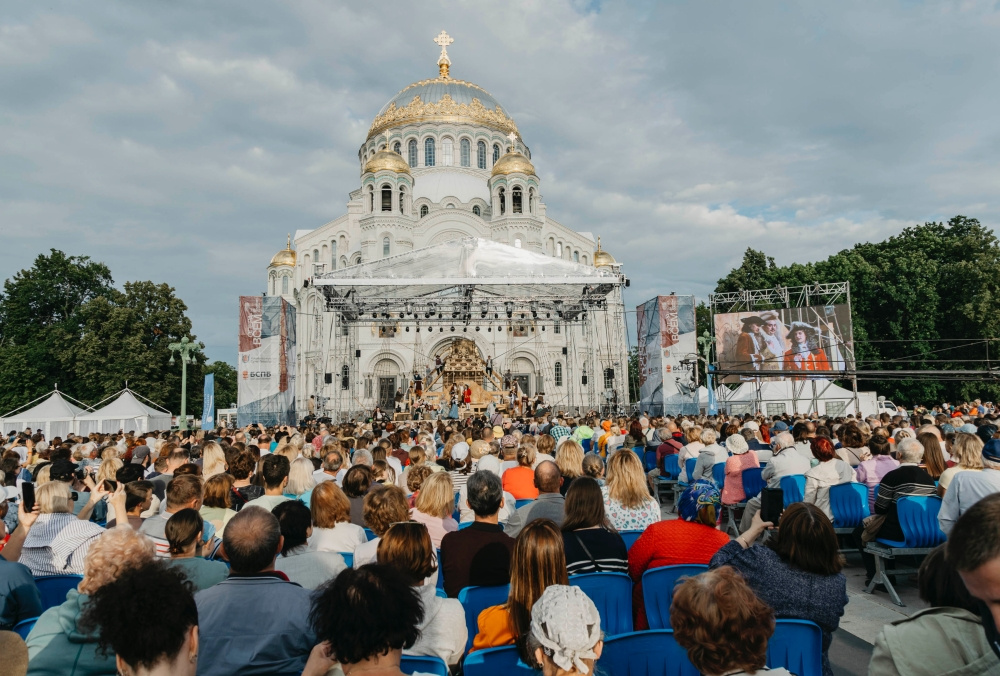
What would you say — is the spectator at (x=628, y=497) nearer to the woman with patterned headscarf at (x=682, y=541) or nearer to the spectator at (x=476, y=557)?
the woman with patterned headscarf at (x=682, y=541)

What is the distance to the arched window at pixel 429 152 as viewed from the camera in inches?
2122

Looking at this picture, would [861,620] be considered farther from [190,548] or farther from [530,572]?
[190,548]

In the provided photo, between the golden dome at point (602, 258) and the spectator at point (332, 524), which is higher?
the golden dome at point (602, 258)

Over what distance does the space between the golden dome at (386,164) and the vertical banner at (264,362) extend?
65.3 feet

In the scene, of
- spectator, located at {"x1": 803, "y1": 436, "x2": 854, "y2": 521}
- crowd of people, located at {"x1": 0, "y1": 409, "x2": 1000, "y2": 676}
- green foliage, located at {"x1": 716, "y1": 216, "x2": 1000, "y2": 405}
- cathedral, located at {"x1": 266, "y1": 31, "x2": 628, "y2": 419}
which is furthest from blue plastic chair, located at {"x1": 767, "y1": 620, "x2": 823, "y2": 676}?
green foliage, located at {"x1": 716, "y1": 216, "x2": 1000, "y2": 405}

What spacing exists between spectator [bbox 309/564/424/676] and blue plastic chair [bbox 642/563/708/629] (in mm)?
1962

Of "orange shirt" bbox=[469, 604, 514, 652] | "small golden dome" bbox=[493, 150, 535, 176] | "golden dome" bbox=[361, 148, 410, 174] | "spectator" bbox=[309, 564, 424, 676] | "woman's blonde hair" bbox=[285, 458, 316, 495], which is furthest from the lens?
"small golden dome" bbox=[493, 150, 535, 176]

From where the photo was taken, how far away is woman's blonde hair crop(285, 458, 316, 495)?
6.43 meters

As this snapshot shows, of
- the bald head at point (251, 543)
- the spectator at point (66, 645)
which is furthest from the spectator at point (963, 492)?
the spectator at point (66, 645)

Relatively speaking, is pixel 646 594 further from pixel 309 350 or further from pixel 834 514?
pixel 309 350

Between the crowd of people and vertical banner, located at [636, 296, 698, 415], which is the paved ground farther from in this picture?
vertical banner, located at [636, 296, 698, 415]

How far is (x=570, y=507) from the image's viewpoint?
4.12 meters

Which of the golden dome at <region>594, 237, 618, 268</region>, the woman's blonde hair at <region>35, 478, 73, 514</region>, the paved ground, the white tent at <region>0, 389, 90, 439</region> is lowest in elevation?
the paved ground

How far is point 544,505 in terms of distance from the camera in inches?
201
